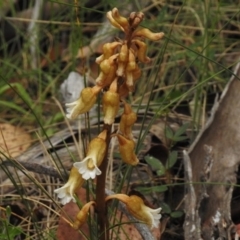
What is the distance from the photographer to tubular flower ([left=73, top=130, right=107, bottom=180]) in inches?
71.6

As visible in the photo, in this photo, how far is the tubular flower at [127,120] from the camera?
1.90 metres

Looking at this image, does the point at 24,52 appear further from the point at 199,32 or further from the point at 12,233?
→ the point at 12,233

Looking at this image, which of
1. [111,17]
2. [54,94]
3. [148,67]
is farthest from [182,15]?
[111,17]

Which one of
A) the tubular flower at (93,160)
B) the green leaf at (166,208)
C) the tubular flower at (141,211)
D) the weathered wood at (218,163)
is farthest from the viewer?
the green leaf at (166,208)

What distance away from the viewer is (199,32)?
3.89 meters

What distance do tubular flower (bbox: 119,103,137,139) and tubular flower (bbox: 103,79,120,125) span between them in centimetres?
6

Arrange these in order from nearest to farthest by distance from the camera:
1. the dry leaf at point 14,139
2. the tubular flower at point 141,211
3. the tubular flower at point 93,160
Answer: the tubular flower at point 93,160 < the tubular flower at point 141,211 < the dry leaf at point 14,139

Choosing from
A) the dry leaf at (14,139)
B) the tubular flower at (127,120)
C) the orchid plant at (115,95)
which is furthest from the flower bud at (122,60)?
the dry leaf at (14,139)

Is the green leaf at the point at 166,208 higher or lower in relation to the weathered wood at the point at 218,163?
lower

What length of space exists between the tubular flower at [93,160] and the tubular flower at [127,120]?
0.06 metres

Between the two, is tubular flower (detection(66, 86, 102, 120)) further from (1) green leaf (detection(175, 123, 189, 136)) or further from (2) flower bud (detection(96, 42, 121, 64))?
(1) green leaf (detection(175, 123, 189, 136))

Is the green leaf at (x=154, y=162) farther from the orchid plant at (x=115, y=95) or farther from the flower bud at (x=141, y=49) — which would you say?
the flower bud at (x=141, y=49)

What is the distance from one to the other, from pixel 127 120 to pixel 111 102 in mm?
92

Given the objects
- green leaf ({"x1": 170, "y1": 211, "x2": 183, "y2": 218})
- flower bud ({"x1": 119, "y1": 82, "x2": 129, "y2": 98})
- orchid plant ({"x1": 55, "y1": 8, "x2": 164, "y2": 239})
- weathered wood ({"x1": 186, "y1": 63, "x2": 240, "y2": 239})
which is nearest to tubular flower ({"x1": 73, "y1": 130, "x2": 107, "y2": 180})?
orchid plant ({"x1": 55, "y1": 8, "x2": 164, "y2": 239})
